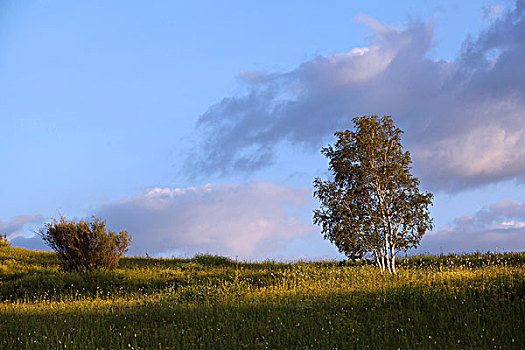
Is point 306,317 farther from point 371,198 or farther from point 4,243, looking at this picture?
point 4,243

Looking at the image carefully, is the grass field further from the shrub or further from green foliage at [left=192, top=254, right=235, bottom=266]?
green foliage at [left=192, top=254, right=235, bottom=266]

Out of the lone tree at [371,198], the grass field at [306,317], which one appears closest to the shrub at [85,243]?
the grass field at [306,317]

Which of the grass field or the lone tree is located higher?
the lone tree

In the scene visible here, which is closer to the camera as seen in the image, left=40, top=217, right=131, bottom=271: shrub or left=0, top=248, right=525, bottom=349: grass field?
left=0, top=248, right=525, bottom=349: grass field

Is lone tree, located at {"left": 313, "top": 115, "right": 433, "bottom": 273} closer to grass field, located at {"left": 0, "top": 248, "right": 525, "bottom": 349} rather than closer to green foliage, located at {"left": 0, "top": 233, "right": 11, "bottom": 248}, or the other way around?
grass field, located at {"left": 0, "top": 248, "right": 525, "bottom": 349}

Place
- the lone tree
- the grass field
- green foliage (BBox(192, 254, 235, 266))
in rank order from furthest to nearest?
green foliage (BBox(192, 254, 235, 266))
the lone tree
the grass field

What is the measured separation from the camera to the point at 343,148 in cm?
1484

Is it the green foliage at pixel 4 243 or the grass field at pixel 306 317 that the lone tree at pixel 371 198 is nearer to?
the grass field at pixel 306 317

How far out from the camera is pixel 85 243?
1777 cm

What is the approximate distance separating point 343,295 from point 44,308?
803 cm

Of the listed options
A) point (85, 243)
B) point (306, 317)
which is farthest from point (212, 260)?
point (306, 317)

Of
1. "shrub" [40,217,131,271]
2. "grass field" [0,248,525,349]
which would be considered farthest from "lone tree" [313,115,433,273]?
"shrub" [40,217,131,271]

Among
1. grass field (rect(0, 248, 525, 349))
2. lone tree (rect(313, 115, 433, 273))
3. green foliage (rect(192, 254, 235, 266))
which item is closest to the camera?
grass field (rect(0, 248, 525, 349))

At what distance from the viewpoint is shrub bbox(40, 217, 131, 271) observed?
697 inches
